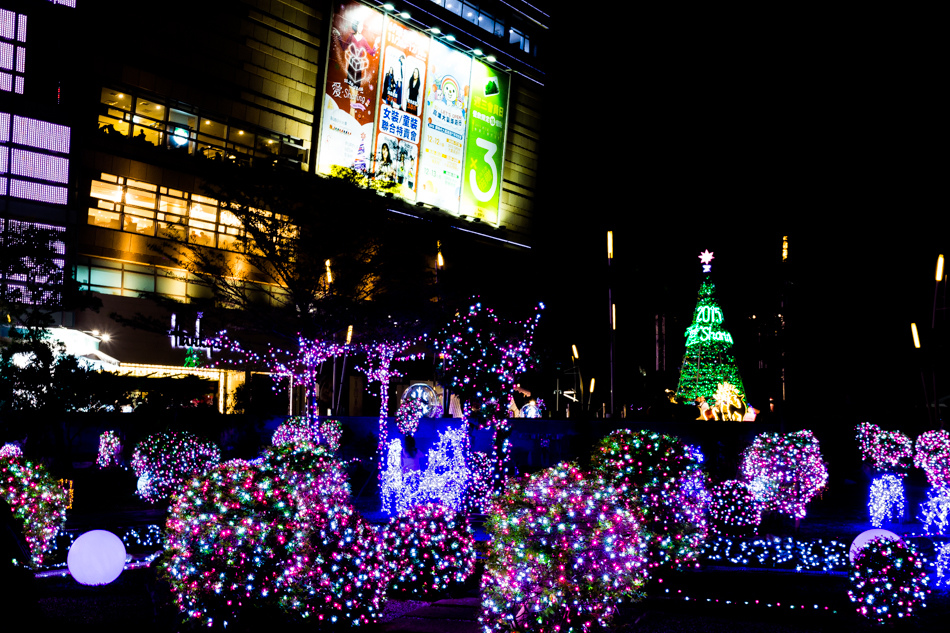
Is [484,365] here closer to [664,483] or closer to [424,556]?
[664,483]

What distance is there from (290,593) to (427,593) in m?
2.08

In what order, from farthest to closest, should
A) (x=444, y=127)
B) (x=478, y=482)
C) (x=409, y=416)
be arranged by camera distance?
(x=444, y=127) → (x=409, y=416) → (x=478, y=482)

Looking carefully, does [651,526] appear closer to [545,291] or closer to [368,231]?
[368,231]

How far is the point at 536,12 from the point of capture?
41.9 metres

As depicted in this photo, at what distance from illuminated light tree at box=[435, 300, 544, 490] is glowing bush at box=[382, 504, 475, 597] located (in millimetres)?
4846

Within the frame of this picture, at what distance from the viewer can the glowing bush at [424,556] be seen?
817cm

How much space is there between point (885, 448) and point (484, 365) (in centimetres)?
688

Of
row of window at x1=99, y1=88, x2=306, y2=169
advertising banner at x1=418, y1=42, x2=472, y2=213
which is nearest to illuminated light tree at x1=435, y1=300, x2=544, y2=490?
row of window at x1=99, y1=88, x2=306, y2=169

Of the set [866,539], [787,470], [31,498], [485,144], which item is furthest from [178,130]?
[866,539]

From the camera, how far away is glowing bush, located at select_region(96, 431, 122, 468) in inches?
623

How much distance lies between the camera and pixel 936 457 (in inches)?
448

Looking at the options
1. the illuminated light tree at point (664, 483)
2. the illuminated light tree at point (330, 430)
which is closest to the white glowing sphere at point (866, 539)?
the illuminated light tree at point (664, 483)

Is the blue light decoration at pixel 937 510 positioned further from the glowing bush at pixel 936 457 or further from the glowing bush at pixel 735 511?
the glowing bush at pixel 735 511

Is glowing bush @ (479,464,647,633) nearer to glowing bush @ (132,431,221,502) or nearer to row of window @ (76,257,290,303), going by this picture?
glowing bush @ (132,431,221,502)
